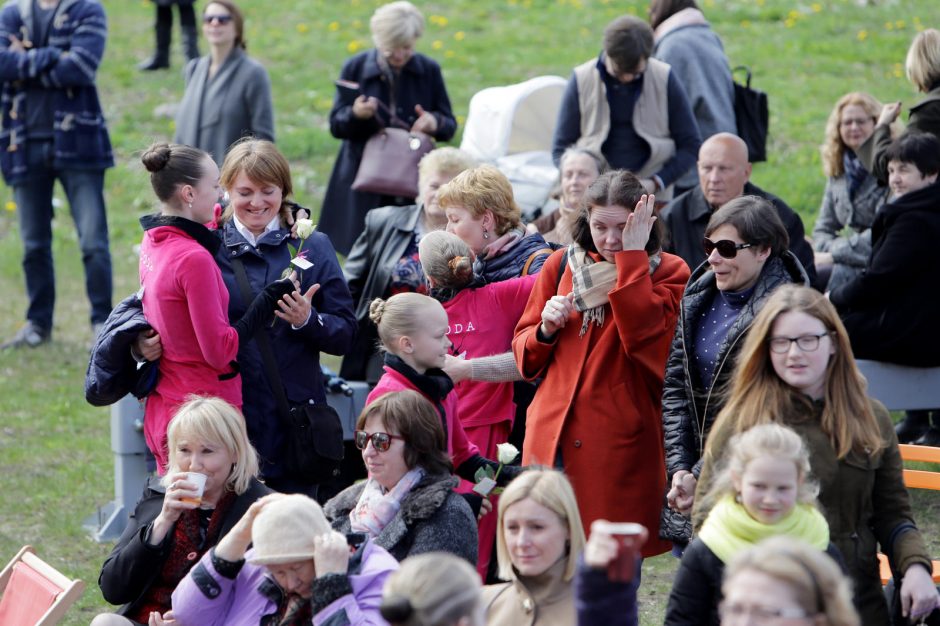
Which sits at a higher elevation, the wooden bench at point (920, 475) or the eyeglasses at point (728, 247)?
the eyeglasses at point (728, 247)

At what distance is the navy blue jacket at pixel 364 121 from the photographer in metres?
8.58

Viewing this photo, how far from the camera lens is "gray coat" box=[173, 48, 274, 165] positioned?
9.08 m

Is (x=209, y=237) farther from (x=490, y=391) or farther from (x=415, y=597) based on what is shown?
(x=415, y=597)

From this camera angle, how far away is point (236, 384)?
5.25 m

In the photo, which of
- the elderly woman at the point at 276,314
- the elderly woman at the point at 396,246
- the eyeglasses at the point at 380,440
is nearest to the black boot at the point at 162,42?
the elderly woman at the point at 396,246

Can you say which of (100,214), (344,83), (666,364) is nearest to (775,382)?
(666,364)

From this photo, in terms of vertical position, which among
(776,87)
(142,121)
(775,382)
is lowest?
(142,121)

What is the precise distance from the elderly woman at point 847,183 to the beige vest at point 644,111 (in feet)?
3.89

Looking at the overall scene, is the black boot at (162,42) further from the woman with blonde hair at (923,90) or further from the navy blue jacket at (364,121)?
the woman with blonde hair at (923,90)

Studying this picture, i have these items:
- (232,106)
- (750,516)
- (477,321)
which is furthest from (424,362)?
(232,106)

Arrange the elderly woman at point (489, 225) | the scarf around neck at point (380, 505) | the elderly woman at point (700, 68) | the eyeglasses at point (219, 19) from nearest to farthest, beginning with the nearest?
1. the scarf around neck at point (380, 505)
2. the elderly woman at point (489, 225)
3. the elderly woman at point (700, 68)
4. the eyeglasses at point (219, 19)

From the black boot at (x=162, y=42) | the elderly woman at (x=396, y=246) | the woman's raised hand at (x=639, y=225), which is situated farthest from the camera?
the black boot at (x=162, y=42)

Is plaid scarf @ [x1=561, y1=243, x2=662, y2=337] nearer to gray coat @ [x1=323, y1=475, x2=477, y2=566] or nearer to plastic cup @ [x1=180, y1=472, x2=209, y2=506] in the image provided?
gray coat @ [x1=323, y1=475, x2=477, y2=566]

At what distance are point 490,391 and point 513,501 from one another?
169cm
